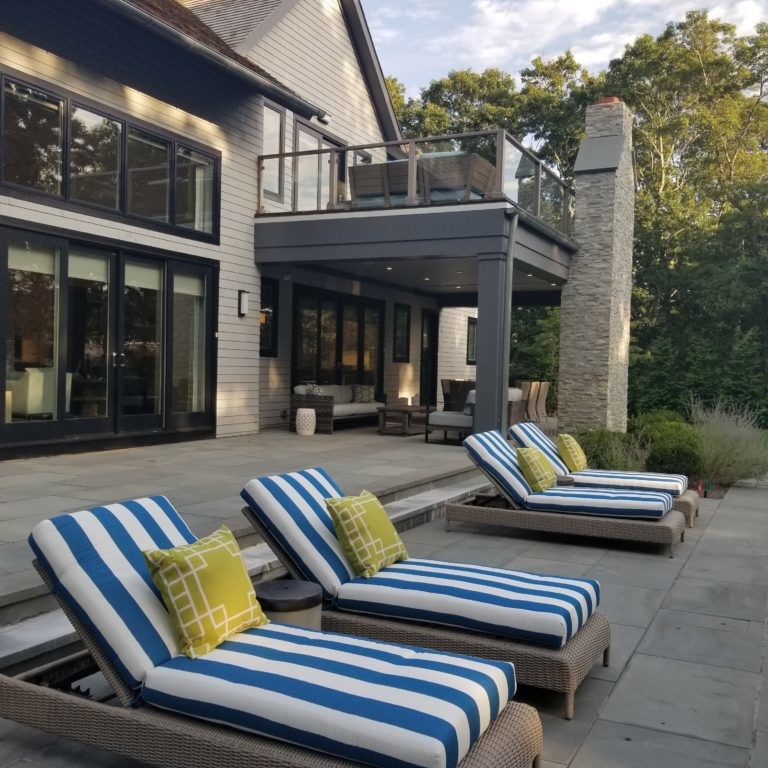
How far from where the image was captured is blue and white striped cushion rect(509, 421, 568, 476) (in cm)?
762

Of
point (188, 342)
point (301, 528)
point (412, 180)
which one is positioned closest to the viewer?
point (301, 528)

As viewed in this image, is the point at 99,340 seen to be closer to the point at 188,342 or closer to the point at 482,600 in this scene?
the point at 188,342

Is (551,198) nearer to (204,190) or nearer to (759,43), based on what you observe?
(204,190)

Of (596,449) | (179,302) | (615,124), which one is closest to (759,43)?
(615,124)

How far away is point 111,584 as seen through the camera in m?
2.90

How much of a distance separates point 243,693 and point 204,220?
971 centimetres

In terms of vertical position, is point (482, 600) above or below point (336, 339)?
below

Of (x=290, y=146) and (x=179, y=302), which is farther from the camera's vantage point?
(x=290, y=146)

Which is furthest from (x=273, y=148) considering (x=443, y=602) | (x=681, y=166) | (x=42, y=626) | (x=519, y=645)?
(x=681, y=166)

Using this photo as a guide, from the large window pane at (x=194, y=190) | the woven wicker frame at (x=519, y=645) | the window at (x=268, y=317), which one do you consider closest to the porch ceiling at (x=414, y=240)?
the window at (x=268, y=317)

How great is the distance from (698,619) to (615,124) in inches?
471

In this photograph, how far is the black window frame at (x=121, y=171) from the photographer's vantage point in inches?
333

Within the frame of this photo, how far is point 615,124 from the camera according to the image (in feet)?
47.5

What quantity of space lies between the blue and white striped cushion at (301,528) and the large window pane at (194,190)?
7.56 m
